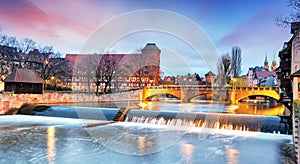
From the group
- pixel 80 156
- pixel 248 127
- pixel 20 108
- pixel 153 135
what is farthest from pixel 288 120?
pixel 20 108

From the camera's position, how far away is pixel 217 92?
131ft

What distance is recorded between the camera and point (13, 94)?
24.3 metres

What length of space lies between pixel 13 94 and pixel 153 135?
1694 centimetres

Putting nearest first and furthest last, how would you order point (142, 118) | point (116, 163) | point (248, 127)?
point (116, 163) < point (248, 127) < point (142, 118)

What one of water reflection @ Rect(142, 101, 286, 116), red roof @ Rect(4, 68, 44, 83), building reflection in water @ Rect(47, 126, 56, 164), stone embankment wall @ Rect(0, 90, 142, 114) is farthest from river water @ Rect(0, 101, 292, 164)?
red roof @ Rect(4, 68, 44, 83)

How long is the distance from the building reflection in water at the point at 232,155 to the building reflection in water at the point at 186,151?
1.30m

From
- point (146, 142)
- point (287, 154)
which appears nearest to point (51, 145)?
point (146, 142)

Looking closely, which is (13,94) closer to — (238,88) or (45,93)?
(45,93)

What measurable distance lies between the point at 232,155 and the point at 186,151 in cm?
168

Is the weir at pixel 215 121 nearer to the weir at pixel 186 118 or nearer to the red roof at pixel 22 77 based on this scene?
the weir at pixel 186 118

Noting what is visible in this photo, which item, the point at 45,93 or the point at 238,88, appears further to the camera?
the point at 238,88

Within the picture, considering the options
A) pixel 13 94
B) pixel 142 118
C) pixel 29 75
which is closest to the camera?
pixel 142 118

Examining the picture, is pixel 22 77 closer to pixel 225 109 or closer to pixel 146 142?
pixel 146 142

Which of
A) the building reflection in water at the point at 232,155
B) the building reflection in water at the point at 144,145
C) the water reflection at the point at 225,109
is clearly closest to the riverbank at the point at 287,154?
the building reflection in water at the point at 232,155
